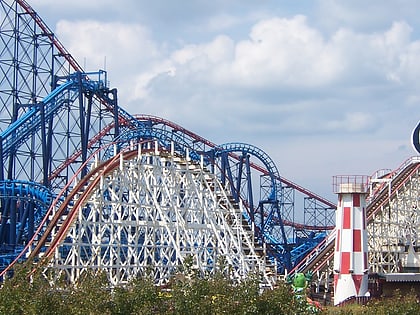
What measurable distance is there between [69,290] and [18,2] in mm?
23973

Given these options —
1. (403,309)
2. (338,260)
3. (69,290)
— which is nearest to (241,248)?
(338,260)

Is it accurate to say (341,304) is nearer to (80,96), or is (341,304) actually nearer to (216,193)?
(216,193)

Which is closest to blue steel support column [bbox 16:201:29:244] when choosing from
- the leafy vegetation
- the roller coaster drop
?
the roller coaster drop

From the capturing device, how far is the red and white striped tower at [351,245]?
77.7 feet

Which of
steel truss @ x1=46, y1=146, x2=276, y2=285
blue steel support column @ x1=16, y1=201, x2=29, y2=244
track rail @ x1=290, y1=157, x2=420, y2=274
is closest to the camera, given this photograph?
steel truss @ x1=46, y1=146, x2=276, y2=285

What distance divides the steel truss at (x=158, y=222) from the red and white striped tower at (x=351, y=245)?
2.17 metres

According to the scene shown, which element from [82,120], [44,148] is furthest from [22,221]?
[82,120]

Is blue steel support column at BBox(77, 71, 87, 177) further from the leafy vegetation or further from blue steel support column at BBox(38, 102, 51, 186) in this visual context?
the leafy vegetation

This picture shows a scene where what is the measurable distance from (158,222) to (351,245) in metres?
5.31

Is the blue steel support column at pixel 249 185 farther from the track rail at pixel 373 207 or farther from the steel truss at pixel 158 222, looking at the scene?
the steel truss at pixel 158 222

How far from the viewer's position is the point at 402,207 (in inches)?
1372

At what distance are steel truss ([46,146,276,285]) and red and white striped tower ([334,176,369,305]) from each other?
217cm

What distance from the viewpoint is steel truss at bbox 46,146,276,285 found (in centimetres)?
2298

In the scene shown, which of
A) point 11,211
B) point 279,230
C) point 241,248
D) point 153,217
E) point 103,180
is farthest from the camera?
point 279,230
